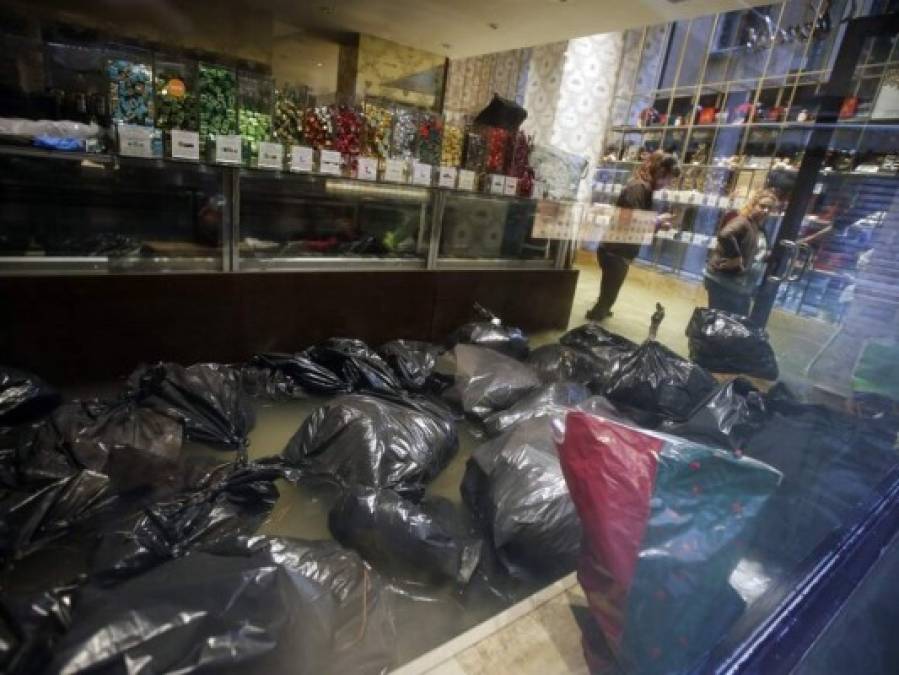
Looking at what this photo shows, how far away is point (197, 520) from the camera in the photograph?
1333mm

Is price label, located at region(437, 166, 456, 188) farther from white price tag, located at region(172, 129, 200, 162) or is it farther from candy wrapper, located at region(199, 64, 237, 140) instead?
white price tag, located at region(172, 129, 200, 162)

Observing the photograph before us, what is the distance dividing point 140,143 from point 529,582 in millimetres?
2140

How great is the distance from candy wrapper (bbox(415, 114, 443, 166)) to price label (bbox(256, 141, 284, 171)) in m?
0.75

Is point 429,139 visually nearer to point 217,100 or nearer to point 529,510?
point 217,100

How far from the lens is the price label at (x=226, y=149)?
2.05 metres

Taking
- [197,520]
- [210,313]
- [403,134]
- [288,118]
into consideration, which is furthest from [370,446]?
[403,134]

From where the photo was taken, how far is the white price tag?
195 cm

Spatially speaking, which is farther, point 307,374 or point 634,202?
point 634,202

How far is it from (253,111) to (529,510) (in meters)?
2.04

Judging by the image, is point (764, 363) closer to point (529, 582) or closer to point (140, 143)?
point (529, 582)

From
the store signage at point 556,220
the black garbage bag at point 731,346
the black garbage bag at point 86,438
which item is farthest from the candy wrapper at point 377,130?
the black garbage bag at point 731,346

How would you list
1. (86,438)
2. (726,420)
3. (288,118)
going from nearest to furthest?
1. (86,438)
2. (726,420)
3. (288,118)

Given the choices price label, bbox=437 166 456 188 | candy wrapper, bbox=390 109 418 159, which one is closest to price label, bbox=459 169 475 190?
price label, bbox=437 166 456 188

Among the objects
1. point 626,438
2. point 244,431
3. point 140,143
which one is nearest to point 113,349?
point 244,431
